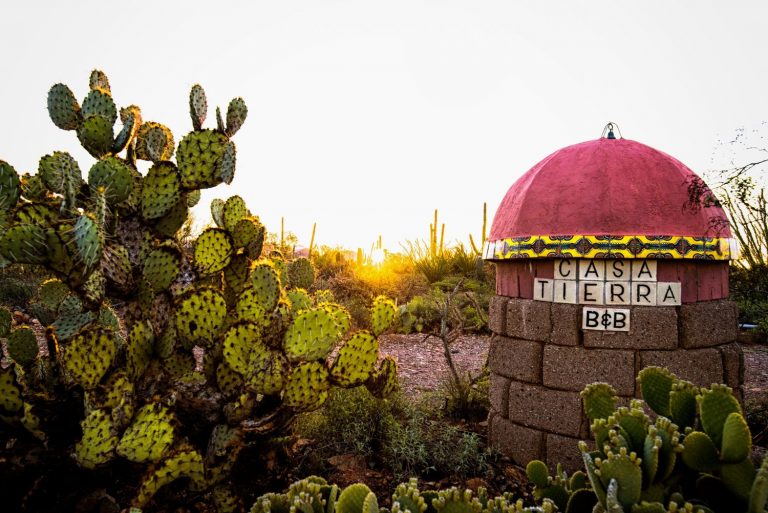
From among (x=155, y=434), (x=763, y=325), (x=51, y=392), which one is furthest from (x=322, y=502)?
(x=763, y=325)

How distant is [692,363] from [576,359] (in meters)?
0.66

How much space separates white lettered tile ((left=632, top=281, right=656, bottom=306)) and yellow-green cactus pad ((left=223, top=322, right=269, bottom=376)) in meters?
2.09

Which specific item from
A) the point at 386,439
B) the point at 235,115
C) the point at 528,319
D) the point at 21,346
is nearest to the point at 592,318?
the point at 528,319

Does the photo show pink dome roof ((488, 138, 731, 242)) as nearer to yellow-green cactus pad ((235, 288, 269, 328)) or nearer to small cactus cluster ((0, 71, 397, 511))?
small cactus cluster ((0, 71, 397, 511))

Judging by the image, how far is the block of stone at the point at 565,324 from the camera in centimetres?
318

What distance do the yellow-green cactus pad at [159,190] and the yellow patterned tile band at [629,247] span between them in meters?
2.03

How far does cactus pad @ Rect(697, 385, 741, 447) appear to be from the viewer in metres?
1.15

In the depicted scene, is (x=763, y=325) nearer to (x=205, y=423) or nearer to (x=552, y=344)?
(x=552, y=344)

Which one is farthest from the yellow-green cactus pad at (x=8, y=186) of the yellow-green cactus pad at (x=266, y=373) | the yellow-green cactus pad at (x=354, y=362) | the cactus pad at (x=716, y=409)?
the cactus pad at (x=716, y=409)

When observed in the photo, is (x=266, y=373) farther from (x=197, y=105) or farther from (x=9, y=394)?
(x=197, y=105)

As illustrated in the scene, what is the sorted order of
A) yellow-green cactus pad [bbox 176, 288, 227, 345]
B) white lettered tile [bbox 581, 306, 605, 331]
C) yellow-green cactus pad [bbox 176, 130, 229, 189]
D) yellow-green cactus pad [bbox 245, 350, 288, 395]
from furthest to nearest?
1. white lettered tile [bbox 581, 306, 605, 331]
2. yellow-green cactus pad [bbox 176, 130, 229, 189]
3. yellow-green cactus pad [bbox 176, 288, 227, 345]
4. yellow-green cactus pad [bbox 245, 350, 288, 395]

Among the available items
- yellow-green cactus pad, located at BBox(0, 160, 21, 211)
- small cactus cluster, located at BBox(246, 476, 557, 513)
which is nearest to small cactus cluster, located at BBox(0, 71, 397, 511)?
yellow-green cactus pad, located at BBox(0, 160, 21, 211)

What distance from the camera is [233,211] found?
304 cm

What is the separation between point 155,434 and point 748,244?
8.95 meters
